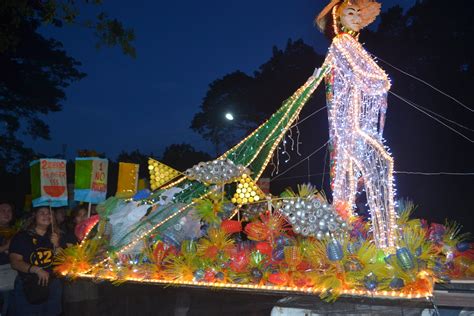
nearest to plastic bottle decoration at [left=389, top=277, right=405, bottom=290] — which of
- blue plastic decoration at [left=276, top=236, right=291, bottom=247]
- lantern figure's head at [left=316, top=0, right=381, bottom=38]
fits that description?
blue plastic decoration at [left=276, top=236, right=291, bottom=247]

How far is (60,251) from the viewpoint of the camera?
202 inches

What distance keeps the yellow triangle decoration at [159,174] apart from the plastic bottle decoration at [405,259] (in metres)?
2.55

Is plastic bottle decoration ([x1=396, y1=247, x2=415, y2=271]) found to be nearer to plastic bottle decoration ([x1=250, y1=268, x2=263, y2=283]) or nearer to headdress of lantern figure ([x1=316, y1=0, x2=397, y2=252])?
plastic bottle decoration ([x1=250, y1=268, x2=263, y2=283])

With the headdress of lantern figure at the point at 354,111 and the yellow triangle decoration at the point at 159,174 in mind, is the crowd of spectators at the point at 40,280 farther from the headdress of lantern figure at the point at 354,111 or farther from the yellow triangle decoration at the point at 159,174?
the headdress of lantern figure at the point at 354,111

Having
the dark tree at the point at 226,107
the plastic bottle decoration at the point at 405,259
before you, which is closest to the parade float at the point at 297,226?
the plastic bottle decoration at the point at 405,259

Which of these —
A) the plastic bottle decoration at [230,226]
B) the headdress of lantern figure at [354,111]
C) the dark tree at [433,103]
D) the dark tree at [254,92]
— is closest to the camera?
the plastic bottle decoration at [230,226]

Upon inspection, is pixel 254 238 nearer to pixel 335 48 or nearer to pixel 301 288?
pixel 301 288

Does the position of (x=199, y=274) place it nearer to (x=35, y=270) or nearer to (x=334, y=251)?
(x=334, y=251)

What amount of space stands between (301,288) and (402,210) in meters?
2.50

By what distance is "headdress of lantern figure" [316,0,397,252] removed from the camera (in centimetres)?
498

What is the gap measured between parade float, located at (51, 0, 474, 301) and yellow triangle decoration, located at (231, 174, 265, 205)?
0.03 ft

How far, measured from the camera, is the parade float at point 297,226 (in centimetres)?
382

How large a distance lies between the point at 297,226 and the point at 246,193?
1064 millimetres

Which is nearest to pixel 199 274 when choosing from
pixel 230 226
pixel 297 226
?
pixel 230 226
